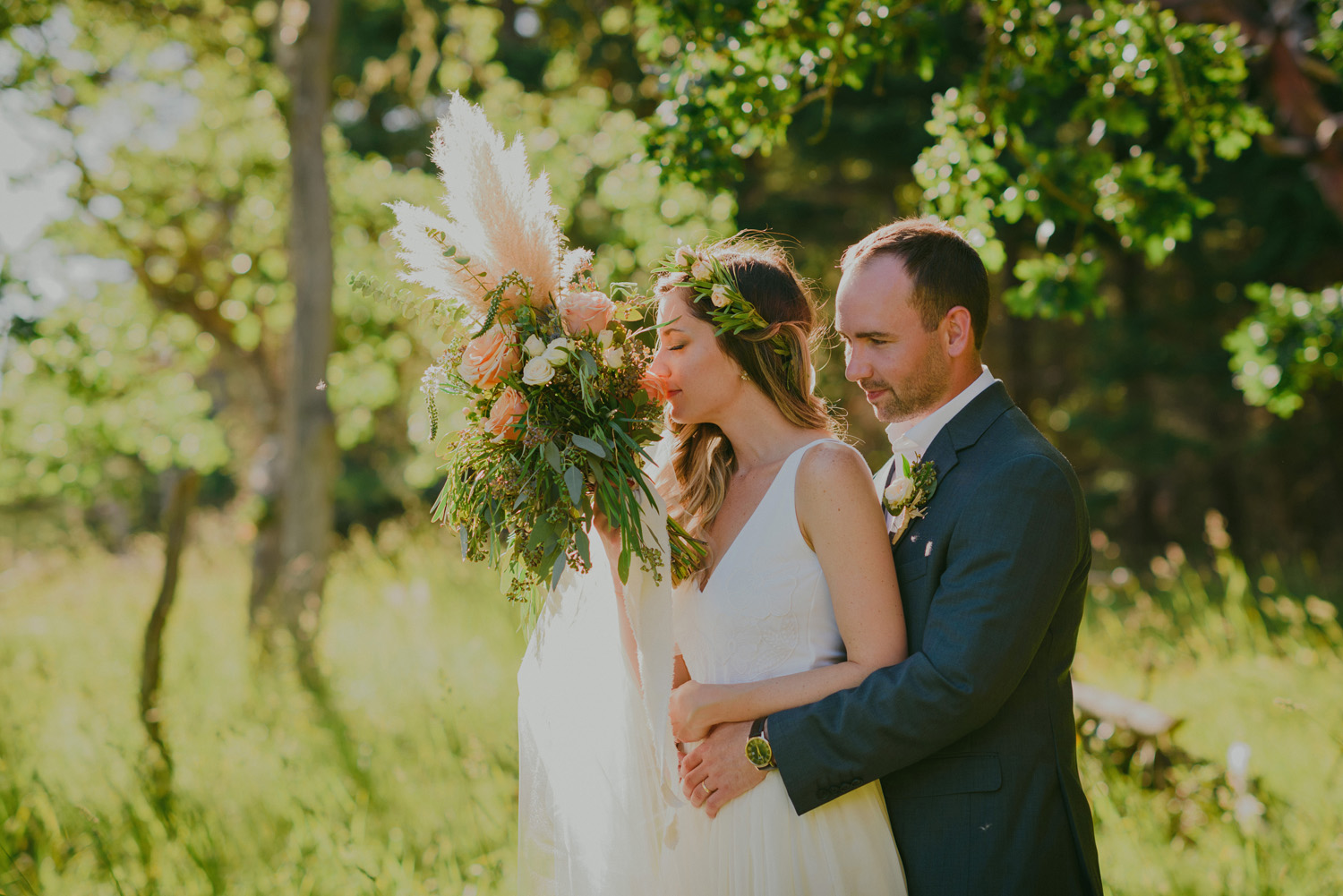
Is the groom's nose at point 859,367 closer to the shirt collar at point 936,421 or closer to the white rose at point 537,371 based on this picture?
the shirt collar at point 936,421

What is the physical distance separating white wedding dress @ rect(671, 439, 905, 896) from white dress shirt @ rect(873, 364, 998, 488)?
0.30 meters

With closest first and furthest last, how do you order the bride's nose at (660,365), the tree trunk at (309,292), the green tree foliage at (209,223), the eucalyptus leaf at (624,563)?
the eucalyptus leaf at (624,563) → the bride's nose at (660,365) → the tree trunk at (309,292) → the green tree foliage at (209,223)

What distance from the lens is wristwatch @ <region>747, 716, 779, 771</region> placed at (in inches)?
87.5

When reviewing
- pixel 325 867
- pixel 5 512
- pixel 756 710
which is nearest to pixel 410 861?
pixel 325 867

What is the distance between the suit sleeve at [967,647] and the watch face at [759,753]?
0.05 m

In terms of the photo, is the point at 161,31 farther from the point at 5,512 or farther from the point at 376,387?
the point at 5,512

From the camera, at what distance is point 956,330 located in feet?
7.80

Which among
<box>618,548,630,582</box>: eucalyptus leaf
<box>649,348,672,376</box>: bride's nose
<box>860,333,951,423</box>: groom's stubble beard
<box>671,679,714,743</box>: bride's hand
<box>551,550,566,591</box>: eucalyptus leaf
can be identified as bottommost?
<box>671,679,714,743</box>: bride's hand

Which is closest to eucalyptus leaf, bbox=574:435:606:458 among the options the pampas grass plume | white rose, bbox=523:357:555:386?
white rose, bbox=523:357:555:386

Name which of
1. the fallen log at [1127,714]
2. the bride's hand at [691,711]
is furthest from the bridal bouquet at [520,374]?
the fallen log at [1127,714]

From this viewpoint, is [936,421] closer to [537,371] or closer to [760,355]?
[760,355]

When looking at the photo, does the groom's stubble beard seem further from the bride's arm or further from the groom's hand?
the groom's hand

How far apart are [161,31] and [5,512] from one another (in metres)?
18.5

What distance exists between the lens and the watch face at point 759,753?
87.4 inches
